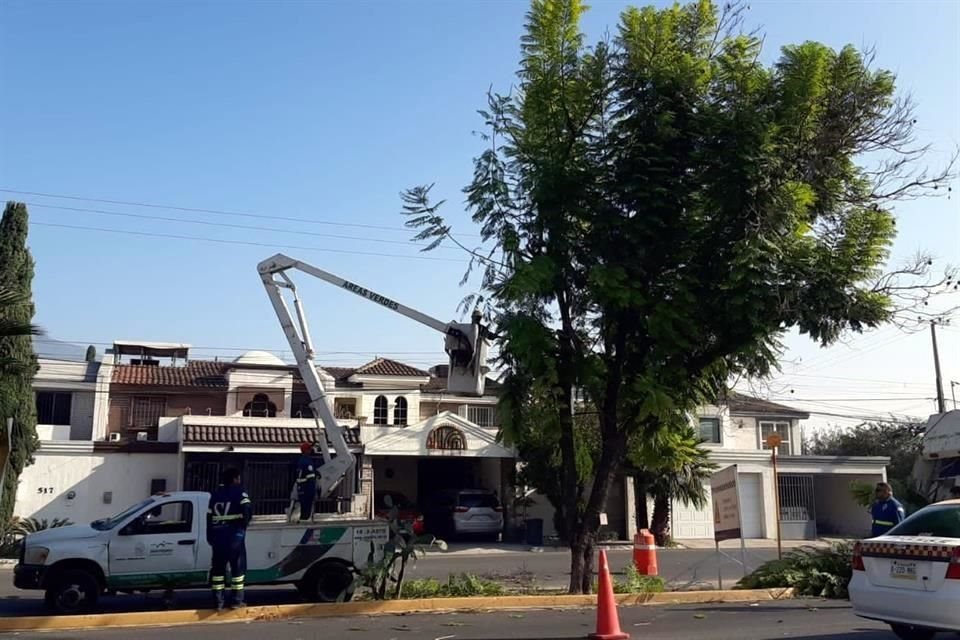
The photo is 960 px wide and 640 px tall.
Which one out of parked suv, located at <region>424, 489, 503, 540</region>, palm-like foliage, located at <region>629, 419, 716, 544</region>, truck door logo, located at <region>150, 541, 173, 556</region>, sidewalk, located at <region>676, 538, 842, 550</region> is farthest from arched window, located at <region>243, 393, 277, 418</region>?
truck door logo, located at <region>150, 541, 173, 556</region>

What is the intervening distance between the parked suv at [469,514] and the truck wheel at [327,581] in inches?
685

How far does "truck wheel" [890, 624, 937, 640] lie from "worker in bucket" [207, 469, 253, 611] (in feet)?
24.8

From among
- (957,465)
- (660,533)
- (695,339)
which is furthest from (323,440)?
(660,533)

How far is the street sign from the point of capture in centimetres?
1562

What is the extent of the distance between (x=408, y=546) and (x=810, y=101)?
8898mm

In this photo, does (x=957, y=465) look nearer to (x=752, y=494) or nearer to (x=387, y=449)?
(x=387, y=449)

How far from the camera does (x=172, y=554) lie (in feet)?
41.7

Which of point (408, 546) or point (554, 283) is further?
point (554, 283)

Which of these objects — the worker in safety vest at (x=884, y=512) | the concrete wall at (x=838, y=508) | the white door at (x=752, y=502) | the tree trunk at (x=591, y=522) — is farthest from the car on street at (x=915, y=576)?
the concrete wall at (x=838, y=508)

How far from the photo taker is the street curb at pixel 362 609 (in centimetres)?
1083

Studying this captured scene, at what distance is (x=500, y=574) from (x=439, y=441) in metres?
11.7

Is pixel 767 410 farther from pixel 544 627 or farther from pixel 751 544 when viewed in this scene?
pixel 544 627

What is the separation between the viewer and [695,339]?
14.8m

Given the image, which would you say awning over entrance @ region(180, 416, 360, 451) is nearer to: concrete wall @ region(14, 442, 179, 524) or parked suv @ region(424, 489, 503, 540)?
concrete wall @ region(14, 442, 179, 524)
